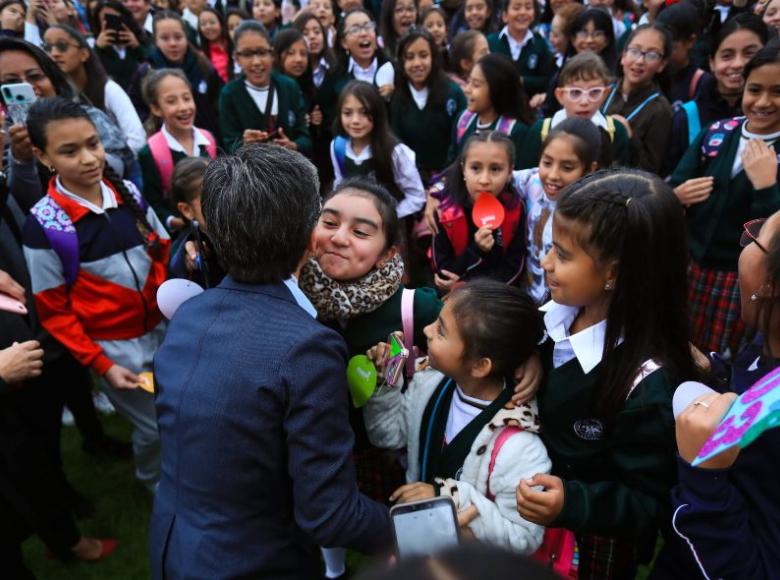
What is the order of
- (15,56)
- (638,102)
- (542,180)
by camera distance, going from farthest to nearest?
(638,102), (15,56), (542,180)

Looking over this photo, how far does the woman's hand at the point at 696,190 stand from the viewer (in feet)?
8.30

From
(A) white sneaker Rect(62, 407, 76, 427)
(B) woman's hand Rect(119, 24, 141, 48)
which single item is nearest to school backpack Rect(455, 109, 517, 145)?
(A) white sneaker Rect(62, 407, 76, 427)

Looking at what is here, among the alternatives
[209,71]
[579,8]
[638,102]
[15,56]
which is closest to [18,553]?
[15,56]

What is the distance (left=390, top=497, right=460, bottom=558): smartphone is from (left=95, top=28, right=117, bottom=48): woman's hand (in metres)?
4.90

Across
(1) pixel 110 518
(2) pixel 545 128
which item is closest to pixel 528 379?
(2) pixel 545 128

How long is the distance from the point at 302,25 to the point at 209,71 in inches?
39.7

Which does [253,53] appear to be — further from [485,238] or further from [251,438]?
[251,438]

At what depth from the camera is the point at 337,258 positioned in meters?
1.62

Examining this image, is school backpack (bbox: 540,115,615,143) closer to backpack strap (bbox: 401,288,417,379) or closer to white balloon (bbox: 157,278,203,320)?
backpack strap (bbox: 401,288,417,379)

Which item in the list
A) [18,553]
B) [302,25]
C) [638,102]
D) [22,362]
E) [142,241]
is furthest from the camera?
[302,25]

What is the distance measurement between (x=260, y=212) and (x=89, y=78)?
123 inches

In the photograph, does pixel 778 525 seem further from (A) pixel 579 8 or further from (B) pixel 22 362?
(A) pixel 579 8

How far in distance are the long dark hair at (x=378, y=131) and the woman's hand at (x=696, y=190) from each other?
1621 millimetres

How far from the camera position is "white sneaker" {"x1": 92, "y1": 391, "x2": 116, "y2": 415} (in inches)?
133
